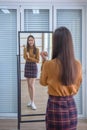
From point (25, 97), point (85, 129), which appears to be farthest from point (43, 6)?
point (85, 129)

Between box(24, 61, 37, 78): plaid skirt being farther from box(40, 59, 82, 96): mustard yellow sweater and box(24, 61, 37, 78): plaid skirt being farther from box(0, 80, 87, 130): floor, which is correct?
box(40, 59, 82, 96): mustard yellow sweater

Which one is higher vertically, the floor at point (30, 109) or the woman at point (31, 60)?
the woman at point (31, 60)

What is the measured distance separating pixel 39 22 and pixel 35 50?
747 millimetres

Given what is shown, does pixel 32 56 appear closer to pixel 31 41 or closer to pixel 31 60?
pixel 31 60

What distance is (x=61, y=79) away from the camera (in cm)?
189

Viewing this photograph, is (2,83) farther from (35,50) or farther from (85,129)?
(85,129)

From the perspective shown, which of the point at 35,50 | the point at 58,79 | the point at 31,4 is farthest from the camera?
the point at 31,4

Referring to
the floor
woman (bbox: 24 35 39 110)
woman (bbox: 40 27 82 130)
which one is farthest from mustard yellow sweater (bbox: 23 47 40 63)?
woman (bbox: 40 27 82 130)

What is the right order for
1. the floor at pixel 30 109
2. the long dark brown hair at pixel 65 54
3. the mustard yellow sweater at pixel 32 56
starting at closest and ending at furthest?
1. the long dark brown hair at pixel 65 54
2. the mustard yellow sweater at pixel 32 56
3. the floor at pixel 30 109

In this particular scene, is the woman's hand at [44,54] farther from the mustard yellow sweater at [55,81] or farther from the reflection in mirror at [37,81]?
the mustard yellow sweater at [55,81]

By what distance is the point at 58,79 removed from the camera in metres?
1.90

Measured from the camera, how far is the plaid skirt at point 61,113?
6.37 ft

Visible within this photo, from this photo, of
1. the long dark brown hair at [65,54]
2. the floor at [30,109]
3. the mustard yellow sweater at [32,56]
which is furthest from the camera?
the floor at [30,109]

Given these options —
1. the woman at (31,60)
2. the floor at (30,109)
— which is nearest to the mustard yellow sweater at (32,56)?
the woman at (31,60)
